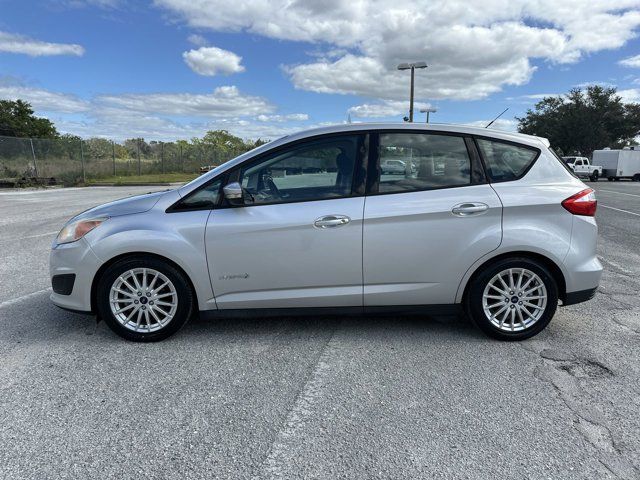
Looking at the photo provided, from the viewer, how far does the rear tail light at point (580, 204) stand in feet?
12.4

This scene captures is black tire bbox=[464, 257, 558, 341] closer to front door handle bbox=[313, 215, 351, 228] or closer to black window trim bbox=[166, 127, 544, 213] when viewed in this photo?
black window trim bbox=[166, 127, 544, 213]

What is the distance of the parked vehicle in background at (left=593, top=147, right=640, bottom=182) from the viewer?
40.3 metres

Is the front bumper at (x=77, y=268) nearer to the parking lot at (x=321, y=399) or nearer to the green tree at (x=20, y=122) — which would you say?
the parking lot at (x=321, y=399)

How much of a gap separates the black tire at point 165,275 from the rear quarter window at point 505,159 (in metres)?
2.66

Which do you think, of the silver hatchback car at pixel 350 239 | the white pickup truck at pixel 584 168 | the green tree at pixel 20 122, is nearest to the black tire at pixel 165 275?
the silver hatchback car at pixel 350 239

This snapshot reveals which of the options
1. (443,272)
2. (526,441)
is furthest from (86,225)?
(526,441)

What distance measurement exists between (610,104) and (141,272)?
216 ft

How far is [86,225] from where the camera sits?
379cm

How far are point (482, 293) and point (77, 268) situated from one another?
10.7ft

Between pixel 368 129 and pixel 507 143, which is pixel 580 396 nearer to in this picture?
pixel 507 143

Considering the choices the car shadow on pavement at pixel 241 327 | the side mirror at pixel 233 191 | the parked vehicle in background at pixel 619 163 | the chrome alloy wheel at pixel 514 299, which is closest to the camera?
the side mirror at pixel 233 191

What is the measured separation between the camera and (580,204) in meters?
3.79

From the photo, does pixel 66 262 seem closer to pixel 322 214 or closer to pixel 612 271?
pixel 322 214

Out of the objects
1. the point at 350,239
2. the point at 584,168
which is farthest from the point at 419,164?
the point at 584,168
